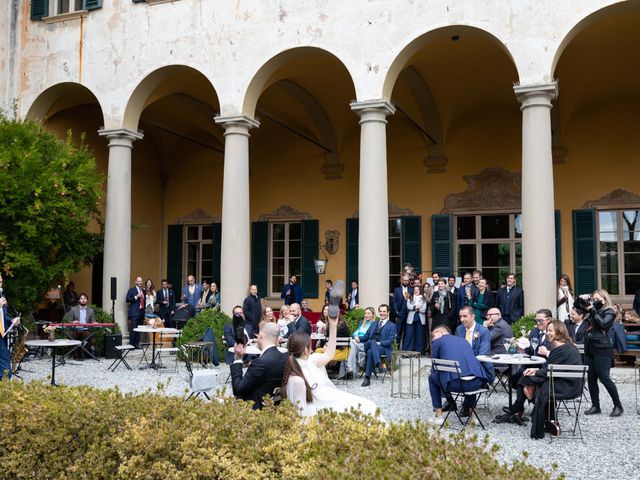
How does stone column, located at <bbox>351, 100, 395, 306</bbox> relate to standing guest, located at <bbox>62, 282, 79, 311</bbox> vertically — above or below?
above

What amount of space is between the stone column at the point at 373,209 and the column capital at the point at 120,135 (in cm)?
547

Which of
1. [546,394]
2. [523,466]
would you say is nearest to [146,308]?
[546,394]

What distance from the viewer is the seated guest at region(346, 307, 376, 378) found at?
11.1 m

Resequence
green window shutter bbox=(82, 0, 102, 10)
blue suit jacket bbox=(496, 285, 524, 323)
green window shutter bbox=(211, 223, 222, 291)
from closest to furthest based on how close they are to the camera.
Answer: blue suit jacket bbox=(496, 285, 524, 323), green window shutter bbox=(82, 0, 102, 10), green window shutter bbox=(211, 223, 222, 291)

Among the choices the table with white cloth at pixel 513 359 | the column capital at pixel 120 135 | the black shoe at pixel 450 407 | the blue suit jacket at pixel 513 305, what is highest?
the column capital at pixel 120 135

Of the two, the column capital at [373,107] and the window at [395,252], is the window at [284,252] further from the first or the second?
the column capital at [373,107]

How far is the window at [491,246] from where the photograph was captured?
17344mm

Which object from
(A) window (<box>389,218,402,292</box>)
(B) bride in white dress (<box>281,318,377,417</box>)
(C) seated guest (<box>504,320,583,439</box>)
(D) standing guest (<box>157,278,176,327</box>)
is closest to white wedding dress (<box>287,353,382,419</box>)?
(B) bride in white dress (<box>281,318,377,417</box>)

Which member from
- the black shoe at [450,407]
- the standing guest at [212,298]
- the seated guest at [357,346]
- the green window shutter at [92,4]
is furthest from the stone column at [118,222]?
the black shoe at [450,407]

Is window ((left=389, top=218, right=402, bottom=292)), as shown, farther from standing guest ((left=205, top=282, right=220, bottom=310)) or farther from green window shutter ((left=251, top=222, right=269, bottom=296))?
standing guest ((left=205, top=282, right=220, bottom=310))

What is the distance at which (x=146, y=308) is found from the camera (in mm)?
15695

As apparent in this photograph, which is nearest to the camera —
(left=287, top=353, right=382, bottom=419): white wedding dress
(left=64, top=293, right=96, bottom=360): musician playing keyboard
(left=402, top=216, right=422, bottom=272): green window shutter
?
(left=287, top=353, right=382, bottom=419): white wedding dress

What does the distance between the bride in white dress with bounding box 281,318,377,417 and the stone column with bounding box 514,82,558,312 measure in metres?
7.11

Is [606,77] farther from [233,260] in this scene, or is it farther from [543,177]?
[233,260]
